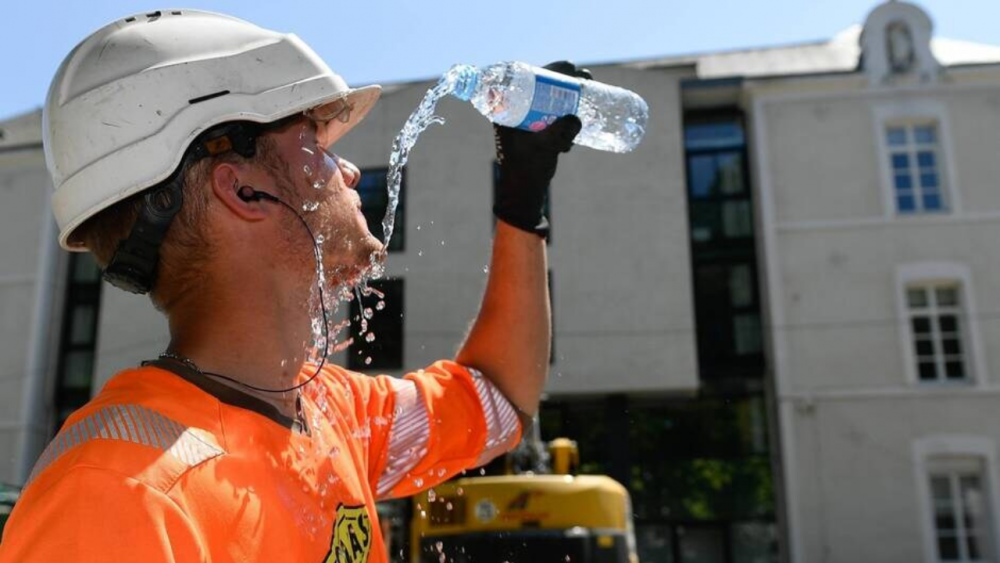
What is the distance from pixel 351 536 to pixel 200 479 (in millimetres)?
409

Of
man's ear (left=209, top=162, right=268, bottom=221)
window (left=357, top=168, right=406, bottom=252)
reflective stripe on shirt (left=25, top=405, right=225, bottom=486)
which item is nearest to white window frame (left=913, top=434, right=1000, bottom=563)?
window (left=357, top=168, right=406, bottom=252)

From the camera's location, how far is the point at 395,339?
20516 mm

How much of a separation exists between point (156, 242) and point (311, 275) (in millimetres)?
300

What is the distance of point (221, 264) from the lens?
174cm

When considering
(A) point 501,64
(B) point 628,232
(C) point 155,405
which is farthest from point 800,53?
(C) point 155,405

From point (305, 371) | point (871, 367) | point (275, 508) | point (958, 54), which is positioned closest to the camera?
point (275, 508)

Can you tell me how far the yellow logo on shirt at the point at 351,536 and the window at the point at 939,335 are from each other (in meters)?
18.9

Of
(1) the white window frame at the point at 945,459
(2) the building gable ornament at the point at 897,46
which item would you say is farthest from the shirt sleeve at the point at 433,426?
(2) the building gable ornament at the point at 897,46

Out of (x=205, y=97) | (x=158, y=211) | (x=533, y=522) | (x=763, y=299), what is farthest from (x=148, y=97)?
(x=763, y=299)

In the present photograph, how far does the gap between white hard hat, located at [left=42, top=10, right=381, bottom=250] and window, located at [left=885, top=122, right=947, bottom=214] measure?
19.8 metres

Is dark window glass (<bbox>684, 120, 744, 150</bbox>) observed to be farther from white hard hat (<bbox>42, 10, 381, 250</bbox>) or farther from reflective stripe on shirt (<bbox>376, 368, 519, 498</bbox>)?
white hard hat (<bbox>42, 10, 381, 250</bbox>)

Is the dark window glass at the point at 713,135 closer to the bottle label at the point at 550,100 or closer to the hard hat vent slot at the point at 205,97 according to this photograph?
the bottle label at the point at 550,100

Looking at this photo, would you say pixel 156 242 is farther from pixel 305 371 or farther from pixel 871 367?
pixel 871 367

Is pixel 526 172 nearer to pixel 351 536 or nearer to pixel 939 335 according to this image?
pixel 351 536
